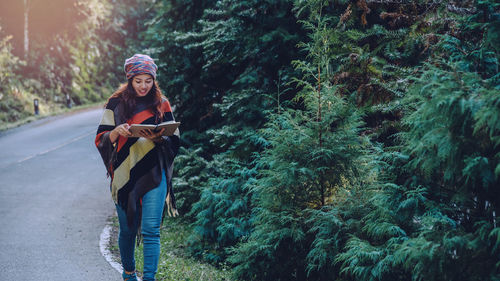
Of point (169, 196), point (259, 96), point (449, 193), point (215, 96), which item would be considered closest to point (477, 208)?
point (449, 193)

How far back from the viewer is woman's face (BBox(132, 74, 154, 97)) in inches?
181

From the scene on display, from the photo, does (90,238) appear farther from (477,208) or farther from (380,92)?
(477,208)

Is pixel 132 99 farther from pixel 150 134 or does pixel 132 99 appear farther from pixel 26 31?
pixel 26 31

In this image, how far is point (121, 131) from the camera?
435 cm

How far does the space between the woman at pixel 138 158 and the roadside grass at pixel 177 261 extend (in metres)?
1.44

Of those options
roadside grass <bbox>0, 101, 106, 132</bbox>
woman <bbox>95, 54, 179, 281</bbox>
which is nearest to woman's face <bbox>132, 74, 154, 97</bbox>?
woman <bbox>95, 54, 179, 281</bbox>

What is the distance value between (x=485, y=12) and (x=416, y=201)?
1581 millimetres

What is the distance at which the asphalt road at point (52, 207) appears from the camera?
6.37m

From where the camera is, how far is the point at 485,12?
149 inches

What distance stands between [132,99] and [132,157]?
0.57 meters

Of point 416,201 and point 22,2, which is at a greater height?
point 22,2

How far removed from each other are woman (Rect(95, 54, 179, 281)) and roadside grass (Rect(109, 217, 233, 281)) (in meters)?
1.44

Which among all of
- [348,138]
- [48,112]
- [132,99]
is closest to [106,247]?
[132,99]

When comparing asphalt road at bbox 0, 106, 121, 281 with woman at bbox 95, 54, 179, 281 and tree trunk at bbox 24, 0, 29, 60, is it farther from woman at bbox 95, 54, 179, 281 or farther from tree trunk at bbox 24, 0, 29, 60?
tree trunk at bbox 24, 0, 29, 60
